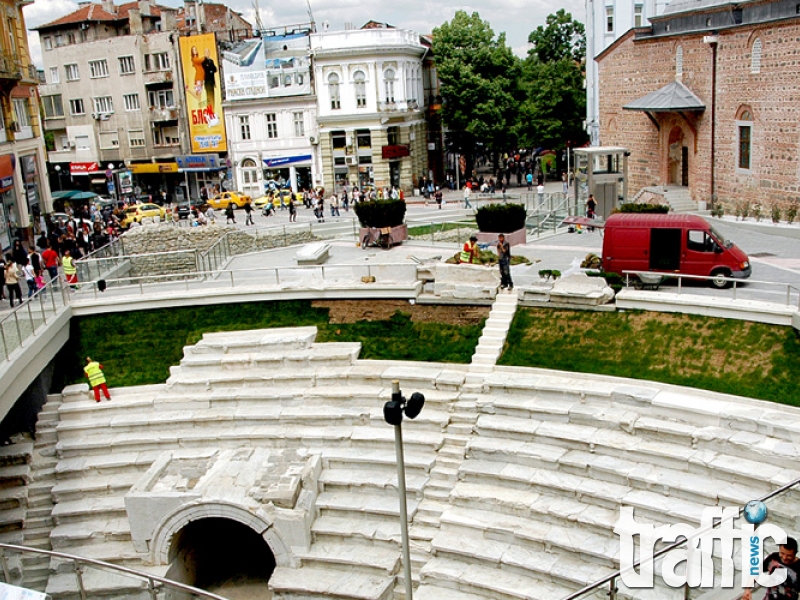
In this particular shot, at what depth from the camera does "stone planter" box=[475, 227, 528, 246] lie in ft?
88.7

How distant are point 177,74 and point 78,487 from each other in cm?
3980

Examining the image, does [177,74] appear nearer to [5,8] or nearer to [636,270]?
[5,8]

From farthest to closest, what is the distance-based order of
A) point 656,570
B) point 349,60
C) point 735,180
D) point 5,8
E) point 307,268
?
point 349,60, point 5,8, point 735,180, point 307,268, point 656,570

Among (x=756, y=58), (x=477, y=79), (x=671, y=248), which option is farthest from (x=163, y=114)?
(x=671, y=248)

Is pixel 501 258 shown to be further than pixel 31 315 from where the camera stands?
Yes

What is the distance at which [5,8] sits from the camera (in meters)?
33.8

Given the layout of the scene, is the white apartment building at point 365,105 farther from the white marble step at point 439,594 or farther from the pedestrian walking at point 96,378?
the white marble step at point 439,594

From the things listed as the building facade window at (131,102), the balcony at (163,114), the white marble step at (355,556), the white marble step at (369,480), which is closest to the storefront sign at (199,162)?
the balcony at (163,114)

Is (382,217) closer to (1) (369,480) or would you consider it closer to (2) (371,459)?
(2) (371,459)

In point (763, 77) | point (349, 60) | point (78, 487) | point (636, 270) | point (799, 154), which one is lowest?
point (78, 487)

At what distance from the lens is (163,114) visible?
5384 centimetres

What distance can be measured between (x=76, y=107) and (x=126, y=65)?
5752 millimetres

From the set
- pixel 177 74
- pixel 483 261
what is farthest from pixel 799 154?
pixel 177 74

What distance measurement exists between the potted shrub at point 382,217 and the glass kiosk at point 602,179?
8000 mm
